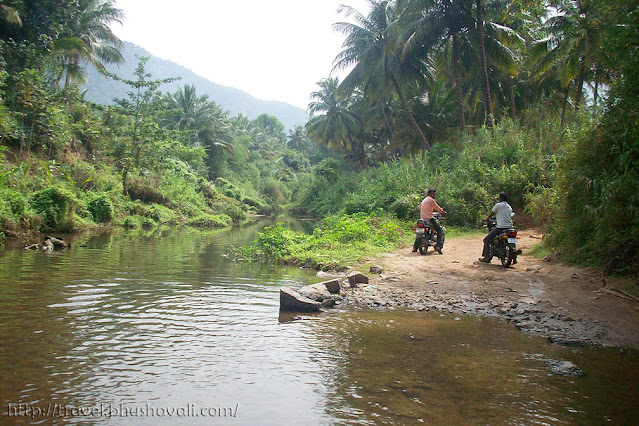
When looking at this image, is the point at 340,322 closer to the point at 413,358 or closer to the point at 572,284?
the point at 413,358

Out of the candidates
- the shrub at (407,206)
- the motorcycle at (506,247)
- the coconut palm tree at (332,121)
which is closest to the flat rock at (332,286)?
the motorcycle at (506,247)

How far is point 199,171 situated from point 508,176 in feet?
110

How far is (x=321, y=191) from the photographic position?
45375 millimetres

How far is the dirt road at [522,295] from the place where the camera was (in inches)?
235

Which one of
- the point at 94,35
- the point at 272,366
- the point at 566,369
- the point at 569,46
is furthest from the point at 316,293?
the point at 94,35

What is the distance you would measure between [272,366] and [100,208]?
20361 mm

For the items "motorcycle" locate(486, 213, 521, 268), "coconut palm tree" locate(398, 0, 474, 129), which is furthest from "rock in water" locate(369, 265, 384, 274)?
"coconut palm tree" locate(398, 0, 474, 129)

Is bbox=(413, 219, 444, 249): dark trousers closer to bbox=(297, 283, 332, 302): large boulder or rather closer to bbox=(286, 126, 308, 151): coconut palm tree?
bbox=(297, 283, 332, 302): large boulder

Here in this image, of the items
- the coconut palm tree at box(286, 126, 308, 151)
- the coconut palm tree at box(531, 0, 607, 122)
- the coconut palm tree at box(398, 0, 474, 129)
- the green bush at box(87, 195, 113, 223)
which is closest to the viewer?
the coconut palm tree at box(531, 0, 607, 122)

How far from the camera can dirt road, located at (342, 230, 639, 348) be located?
596 centimetres

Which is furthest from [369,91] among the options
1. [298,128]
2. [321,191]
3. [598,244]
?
[298,128]

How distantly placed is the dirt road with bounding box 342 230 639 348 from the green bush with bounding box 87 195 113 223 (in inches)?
644

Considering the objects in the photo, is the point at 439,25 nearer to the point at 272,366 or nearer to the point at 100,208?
the point at 100,208

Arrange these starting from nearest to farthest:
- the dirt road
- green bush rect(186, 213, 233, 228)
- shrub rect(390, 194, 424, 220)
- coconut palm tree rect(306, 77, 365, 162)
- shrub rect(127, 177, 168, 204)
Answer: the dirt road < shrub rect(390, 194, 424, 220) < shrub rect(127, 177, 168, 204) < green bush rect(186, 213, 233, 228) < coconut palm tree rect(306, 77, 365, 162)
